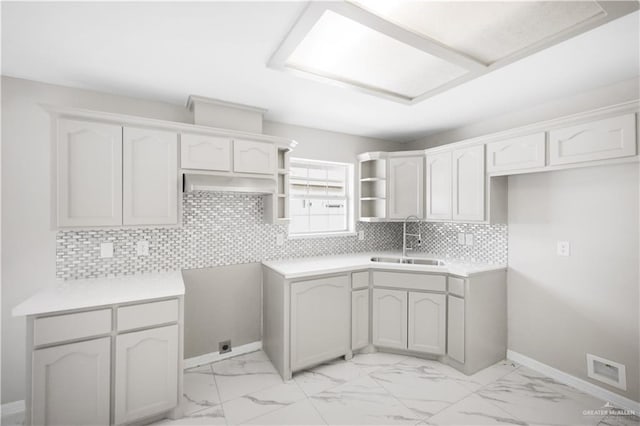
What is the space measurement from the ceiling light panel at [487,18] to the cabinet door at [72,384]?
242cm

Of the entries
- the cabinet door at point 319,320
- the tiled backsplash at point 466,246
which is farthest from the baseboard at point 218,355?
the tiled backsplash at point 466,246

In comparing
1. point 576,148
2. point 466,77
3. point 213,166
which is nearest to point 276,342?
point 213,166

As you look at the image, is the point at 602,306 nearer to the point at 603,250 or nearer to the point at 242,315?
the point at 603,250

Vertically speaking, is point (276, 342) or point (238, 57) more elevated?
point (238, 57)

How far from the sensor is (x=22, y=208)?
6.69 ft

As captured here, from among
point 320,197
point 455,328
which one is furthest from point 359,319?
point 320,197

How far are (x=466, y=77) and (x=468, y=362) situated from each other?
91.2 inches

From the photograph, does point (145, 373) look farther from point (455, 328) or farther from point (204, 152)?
point (455, 328)

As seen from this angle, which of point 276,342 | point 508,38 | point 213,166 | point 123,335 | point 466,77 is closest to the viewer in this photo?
point 508,38

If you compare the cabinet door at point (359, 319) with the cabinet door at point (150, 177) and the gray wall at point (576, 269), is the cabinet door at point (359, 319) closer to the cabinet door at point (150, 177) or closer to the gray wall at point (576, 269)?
the gray wall at point (576, 269)

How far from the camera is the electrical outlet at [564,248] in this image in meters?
2.41

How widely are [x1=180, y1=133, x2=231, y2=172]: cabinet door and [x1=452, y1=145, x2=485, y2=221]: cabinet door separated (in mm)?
2230

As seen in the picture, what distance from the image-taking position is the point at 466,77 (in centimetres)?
206

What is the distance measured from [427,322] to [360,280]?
2.40 ft
